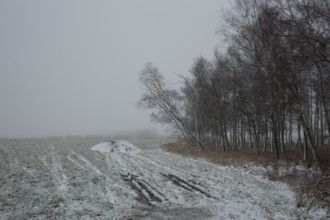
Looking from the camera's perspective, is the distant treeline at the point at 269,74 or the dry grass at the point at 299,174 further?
the distant treeline at the point at 269,74

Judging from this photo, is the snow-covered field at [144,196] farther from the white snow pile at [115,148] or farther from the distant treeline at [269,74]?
the white snow pile at [115,148]

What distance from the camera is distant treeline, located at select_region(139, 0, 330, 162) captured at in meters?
10.9

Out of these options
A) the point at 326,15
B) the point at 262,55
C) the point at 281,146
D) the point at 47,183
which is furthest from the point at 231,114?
the point at 47,183

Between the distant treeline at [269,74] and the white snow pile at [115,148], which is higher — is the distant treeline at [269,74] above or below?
above

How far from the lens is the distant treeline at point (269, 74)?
10933mm

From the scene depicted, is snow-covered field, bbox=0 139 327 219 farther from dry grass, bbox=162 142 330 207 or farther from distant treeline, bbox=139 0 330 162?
distant treeline, bbox=139 0 330 162

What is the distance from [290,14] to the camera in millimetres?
11867

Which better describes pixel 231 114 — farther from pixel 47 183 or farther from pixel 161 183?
pixel 47 183

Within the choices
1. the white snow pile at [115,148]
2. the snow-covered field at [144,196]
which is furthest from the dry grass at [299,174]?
the white snow pile at [115,148]

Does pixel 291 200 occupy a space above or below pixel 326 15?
below

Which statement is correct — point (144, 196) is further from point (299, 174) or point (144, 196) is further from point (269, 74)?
point (269, 74)

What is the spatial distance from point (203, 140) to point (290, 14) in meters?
23.9

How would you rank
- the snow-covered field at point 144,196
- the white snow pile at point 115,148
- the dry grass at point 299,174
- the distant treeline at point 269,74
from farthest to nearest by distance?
the white snow pile at point 115,148 → the distant treeline at point 269,74 → the dry grass at point 299,174 → the snow-covered field at point 144,196

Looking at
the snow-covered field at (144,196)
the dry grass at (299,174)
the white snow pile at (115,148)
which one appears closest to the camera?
the snow-covered field at (144,196)
